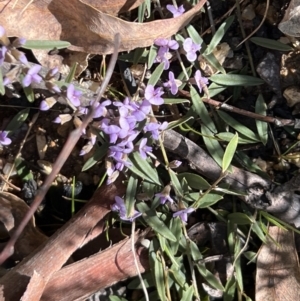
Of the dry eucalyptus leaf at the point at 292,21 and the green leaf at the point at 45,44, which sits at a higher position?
the green leaf at the point at 45,44

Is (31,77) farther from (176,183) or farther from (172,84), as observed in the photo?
(176,183)

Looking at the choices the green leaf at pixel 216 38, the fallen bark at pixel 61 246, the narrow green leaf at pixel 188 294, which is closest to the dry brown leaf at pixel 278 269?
the narrow green leaf at pixel 188 294

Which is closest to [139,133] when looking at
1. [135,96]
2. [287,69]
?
[135,96]

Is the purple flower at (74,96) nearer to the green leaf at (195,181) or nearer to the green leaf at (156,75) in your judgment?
the green leaf at (156,75)

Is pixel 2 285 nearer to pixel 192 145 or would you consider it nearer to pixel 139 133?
pixel 139 133

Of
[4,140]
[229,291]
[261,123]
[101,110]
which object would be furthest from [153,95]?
[229,291]

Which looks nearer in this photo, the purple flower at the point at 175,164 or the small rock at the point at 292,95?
the purple flower at the point at 175,164

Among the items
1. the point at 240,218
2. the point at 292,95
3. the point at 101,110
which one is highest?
the point at 101,110
